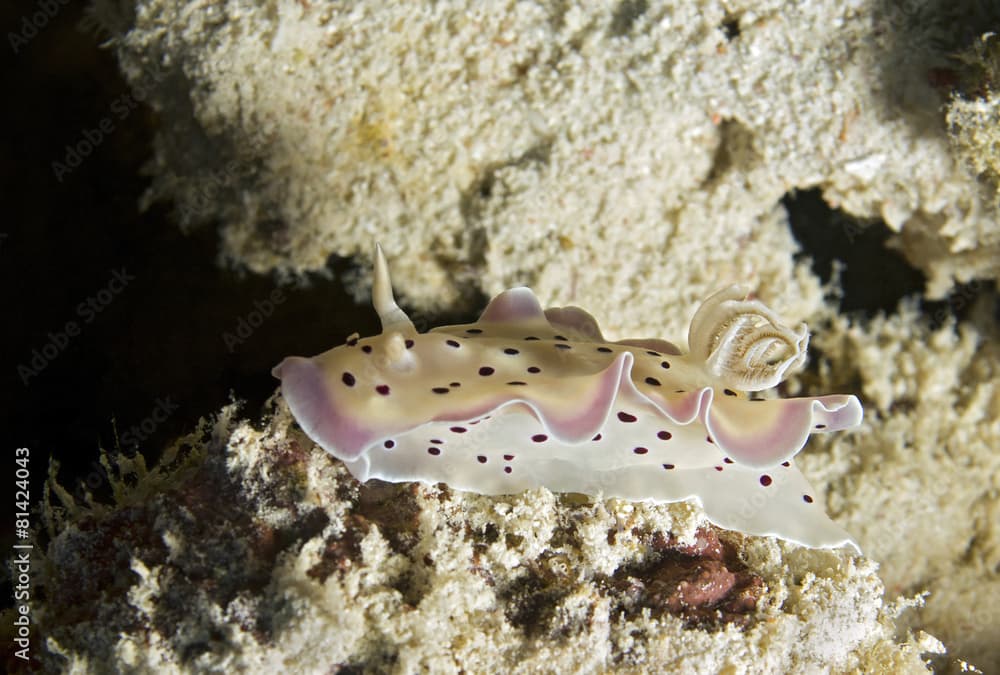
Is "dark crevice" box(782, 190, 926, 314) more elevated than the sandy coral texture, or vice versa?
the sandy coral texture

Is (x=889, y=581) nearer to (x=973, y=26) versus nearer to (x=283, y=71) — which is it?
(x=973, y=26)

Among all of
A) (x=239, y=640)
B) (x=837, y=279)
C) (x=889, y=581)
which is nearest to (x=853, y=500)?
(x=889, y=581)

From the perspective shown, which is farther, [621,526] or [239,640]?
[621,526]

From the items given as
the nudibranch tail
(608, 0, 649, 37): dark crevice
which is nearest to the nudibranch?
the nudibranch tail

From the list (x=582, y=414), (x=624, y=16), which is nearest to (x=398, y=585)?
(x=582, y=414)

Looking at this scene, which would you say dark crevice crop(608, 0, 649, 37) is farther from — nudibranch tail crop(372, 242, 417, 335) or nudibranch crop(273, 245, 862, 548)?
nudibranch tail crop(372, 242, 417, 335)

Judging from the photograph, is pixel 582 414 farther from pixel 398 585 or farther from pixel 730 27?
pixel 730 27
